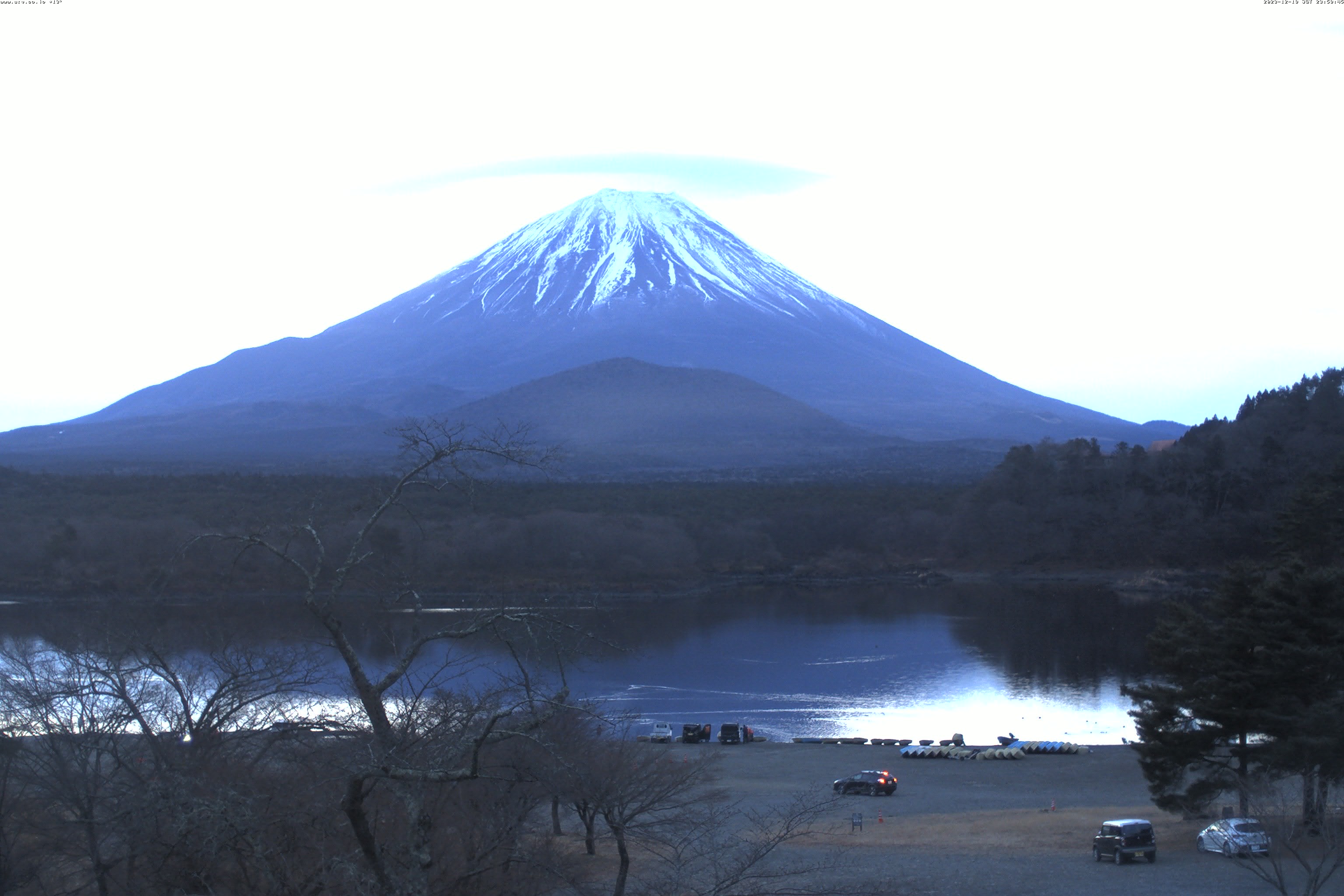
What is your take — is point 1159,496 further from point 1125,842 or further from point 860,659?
point 1125,842

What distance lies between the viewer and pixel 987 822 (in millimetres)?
13039

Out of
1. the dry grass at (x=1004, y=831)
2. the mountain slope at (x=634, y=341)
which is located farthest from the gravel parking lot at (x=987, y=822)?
the mountain slope at (x=634, y=341)

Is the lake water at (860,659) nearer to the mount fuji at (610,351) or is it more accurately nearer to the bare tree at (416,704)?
the bare tree at (416,704)

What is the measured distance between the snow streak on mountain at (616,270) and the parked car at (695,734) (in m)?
94.0

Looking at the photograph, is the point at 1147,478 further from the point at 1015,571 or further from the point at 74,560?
the point at 74,560

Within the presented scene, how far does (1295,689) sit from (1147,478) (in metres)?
33.8

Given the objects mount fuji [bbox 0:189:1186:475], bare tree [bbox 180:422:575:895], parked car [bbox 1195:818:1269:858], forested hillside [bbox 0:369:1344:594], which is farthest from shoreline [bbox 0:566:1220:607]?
mount fuji [bbox 0:189:1186:475]

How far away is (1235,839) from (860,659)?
16852 mm

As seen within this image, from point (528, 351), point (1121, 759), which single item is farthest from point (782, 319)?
point (1121, 759)

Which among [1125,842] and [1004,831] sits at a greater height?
[1125,842]

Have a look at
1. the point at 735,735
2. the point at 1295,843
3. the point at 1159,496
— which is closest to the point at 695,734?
the point at 735,735

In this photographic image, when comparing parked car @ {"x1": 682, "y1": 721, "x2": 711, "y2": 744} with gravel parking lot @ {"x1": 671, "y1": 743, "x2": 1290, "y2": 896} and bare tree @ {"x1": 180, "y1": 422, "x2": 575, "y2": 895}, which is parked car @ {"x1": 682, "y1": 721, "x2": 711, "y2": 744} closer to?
gravel parking lot @ {"x1": 671, "y1": 743, "x2": 1290, "y2": 896}

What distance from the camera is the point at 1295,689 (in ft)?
36.0

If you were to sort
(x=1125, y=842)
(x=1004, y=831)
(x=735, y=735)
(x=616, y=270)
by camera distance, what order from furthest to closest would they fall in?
(x=616, y=270) → (x=735, y=735) → (x=1004, y=831) → (x=1125, y=842)
